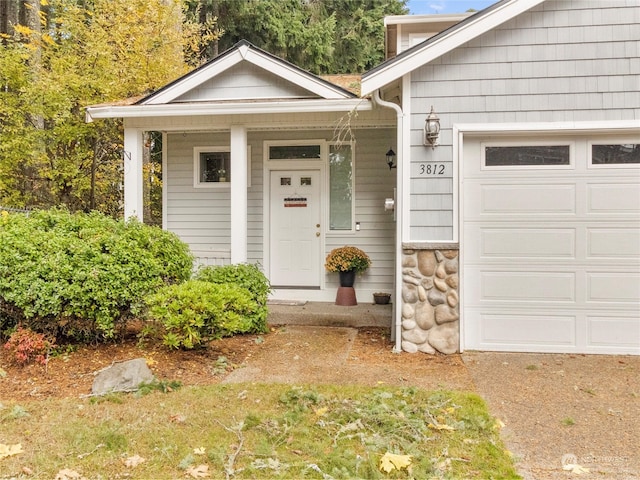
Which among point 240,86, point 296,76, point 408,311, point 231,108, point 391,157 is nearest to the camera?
point 408,311

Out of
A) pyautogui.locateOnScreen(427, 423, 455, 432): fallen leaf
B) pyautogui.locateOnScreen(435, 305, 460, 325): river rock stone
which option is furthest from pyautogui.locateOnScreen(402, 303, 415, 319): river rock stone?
pyautogui.locateOnScreen(427, 423, 455, 432): fallen leaf

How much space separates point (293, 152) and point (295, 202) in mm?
810

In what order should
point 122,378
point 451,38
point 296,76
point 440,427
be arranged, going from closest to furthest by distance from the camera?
point 440,427 → point 122,378 → point 451,38 → point 296,76

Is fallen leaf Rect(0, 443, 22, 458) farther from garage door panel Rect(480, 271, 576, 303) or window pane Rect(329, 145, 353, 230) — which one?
window pane Rect(329, 145, 353, 230)

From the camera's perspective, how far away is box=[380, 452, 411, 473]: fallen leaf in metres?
2.62

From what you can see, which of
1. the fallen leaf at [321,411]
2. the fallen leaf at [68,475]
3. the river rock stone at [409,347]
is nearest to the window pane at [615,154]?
the river rock stone at [409,347]

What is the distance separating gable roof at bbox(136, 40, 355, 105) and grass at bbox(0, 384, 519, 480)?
13.3 ft

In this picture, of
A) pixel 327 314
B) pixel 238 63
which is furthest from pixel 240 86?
pixel 327 314

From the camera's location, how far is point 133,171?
6.69 meters

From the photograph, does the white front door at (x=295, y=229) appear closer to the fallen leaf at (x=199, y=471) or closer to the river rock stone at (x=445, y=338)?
the river rock stone at (x=445, y=338)

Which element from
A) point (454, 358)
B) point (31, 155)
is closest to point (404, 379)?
point (454, 358)

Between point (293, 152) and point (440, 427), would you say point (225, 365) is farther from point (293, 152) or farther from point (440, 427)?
point (293, 152)

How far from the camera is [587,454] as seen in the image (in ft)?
9.47

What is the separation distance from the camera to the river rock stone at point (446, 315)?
501 cm
